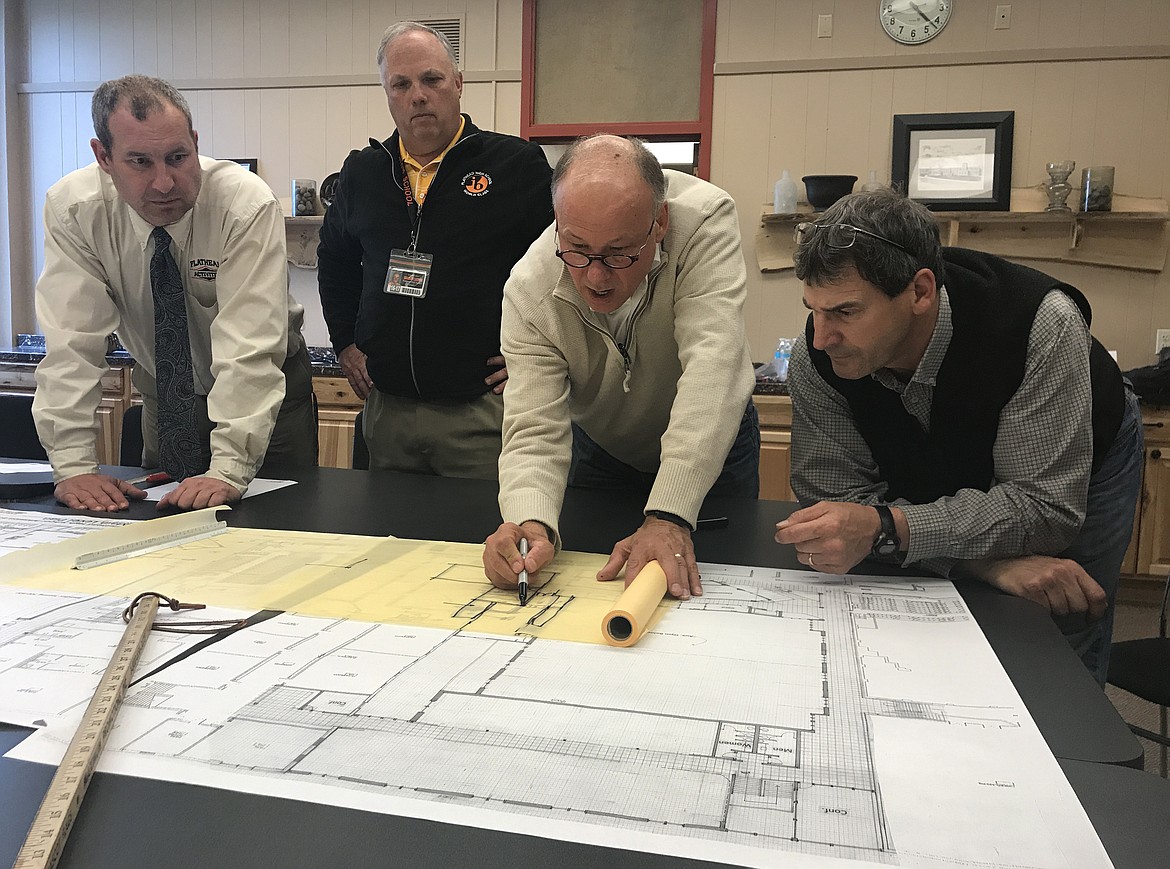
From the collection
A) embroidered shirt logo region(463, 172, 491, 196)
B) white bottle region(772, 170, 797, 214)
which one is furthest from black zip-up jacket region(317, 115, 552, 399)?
white bottle region(772, 170, 797, 214)

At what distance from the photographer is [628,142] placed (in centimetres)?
141

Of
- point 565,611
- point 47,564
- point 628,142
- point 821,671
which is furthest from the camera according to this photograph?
point 628,142

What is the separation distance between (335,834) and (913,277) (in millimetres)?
1076

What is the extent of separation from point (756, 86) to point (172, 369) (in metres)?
3.16

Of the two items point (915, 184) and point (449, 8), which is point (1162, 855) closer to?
point (915, 184)

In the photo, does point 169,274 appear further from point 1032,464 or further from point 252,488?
point 1032,464

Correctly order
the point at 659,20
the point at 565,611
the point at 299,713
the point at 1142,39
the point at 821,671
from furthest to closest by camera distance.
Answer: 1. the point at 659,20
2. the point at 1142,39
3. the point at 565,611
4. the point at 821,671
5. the point at 299,713

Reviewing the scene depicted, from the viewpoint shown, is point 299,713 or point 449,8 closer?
point 299,713

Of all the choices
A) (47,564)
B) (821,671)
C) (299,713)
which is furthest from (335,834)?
(47,564)

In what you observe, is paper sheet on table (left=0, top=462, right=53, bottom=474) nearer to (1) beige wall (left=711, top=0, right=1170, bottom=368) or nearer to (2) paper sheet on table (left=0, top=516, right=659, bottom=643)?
(2) paper sheet on table (left=0, top=516, right=659, bottom=643)

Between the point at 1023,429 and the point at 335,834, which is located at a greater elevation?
the point at 1023,429

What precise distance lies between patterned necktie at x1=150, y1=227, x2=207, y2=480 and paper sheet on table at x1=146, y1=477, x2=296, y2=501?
0.30 feet

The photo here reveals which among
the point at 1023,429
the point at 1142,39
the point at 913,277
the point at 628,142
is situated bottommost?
the point at 1023,429

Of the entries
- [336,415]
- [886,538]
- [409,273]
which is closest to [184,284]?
[409,273]
